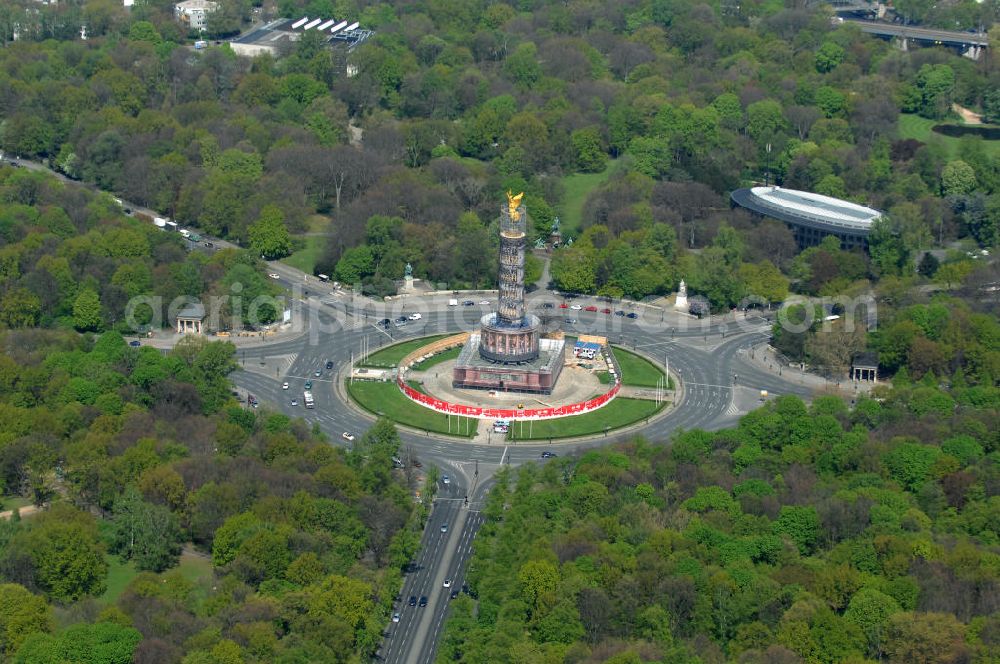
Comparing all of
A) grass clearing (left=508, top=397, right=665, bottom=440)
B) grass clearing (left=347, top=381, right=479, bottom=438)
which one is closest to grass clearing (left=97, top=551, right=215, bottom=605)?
grass clearing (left=347, top=381, right=479, bottom=438)

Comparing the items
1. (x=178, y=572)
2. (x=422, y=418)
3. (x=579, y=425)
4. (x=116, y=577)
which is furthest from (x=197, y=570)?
(x=579, y=425)

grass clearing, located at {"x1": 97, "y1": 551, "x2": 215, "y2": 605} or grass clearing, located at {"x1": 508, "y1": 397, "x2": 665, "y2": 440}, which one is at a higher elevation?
grass clearing, located at {"x1": 508, "y1": 397, "x2": 665, "y2": 440}

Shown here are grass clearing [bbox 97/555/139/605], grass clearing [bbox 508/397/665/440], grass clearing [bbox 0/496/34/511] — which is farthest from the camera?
grass clearing [bbox 508/397/665/440]

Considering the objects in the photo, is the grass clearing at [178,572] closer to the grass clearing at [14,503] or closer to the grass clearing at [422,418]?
the grass clearing at [14,503]

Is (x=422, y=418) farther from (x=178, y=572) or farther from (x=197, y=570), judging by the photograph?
(x=178, y=572)

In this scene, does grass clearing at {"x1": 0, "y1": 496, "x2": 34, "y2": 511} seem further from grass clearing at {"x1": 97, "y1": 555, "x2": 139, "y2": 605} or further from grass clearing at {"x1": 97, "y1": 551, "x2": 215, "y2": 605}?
grass clearing at {"x1": 97, "y1": 555, "x2": 139, "y2": 605}

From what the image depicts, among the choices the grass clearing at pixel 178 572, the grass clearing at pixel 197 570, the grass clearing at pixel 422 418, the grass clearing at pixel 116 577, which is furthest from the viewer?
the grass clearing at pixel 422 418

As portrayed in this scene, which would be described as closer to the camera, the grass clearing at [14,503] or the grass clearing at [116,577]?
the grass clearing at [116,577]

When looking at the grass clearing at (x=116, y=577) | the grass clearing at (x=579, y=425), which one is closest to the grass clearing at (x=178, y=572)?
the grass clearing at (x=116, y=577)

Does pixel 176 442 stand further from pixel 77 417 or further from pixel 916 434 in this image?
pixel 916 434
